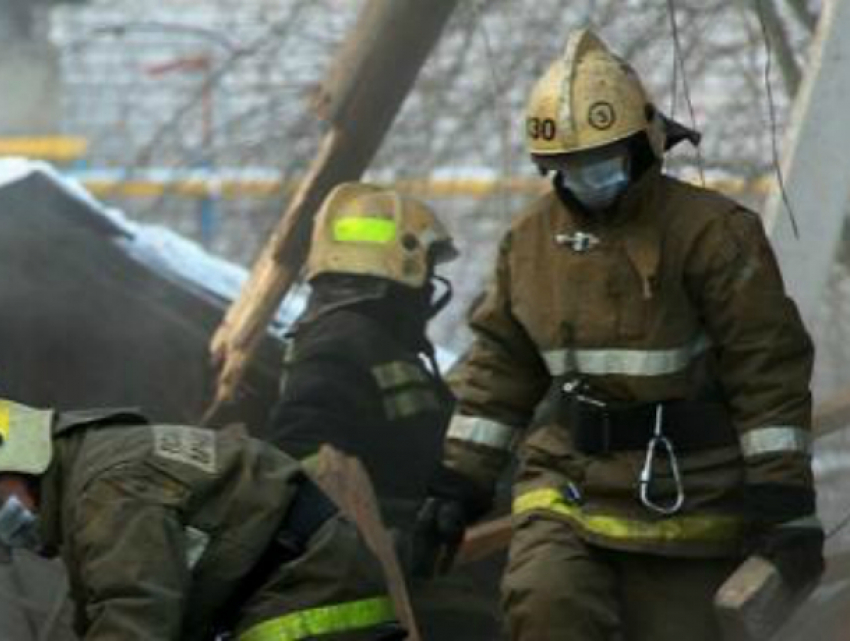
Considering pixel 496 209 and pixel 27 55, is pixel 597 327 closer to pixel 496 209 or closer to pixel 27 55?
pixel 496 209

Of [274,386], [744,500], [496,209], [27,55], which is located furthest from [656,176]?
[27,55]

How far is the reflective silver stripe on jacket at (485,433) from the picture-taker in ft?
16.3

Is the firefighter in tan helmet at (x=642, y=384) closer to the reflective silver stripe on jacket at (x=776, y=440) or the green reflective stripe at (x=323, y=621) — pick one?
the reflective silver stripe on jacket at (x=776, y=440)

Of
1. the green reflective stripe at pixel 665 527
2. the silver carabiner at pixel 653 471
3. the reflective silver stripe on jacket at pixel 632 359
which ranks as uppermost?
the reflective silver stripe on jacket at pixel 632 359

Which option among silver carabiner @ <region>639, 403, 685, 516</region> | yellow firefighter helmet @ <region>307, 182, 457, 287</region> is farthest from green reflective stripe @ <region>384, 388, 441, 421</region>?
silver carabiner @ <region>639, 403, 685, 516</region>

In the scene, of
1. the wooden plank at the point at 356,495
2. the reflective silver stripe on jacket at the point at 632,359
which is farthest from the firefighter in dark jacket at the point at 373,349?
the reflective silver stripe on jacket at the point at 632,359

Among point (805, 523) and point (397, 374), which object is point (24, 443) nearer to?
point (805, 523)

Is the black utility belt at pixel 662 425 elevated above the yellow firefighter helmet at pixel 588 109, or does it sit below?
below

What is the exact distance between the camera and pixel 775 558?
449 cm

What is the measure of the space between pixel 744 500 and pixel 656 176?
71 centimetres

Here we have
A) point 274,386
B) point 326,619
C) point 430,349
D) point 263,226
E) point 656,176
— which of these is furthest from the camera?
point 263,226

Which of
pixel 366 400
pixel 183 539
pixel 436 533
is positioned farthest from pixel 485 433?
pixel 366 400

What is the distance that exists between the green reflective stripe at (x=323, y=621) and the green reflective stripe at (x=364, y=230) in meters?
2.03

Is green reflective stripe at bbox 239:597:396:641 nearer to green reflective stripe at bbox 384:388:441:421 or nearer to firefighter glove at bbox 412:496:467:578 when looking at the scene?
firefighter glove at bbox 412:496:467:578
